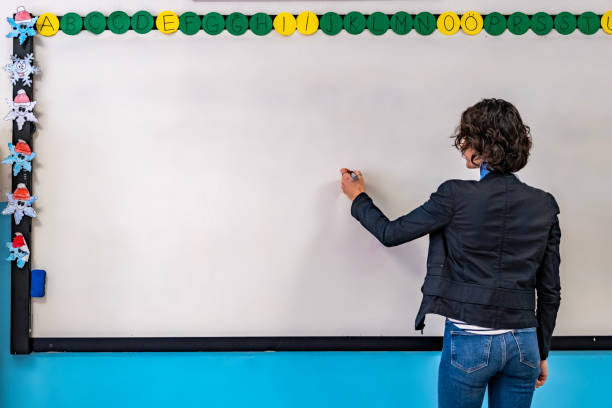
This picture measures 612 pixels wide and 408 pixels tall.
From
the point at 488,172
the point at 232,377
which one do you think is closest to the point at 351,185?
→ the point at 488,172

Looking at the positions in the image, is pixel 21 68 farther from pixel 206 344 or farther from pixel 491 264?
pixel 491 264

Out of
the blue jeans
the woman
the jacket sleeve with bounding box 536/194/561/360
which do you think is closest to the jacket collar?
the woman

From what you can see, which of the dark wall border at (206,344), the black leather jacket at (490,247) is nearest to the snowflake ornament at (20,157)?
the dark wall border at (206,344)

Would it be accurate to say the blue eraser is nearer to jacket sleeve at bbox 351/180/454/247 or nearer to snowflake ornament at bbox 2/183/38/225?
snowflake ornament at bbox 2/183/38/225

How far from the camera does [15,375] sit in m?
1.40

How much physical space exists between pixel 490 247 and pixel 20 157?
4.19 ft

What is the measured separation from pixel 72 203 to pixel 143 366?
1.69 feet

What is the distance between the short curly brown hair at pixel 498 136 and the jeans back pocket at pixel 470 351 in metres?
0.36

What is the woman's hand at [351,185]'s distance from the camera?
1330 millimetres

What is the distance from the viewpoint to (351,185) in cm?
134

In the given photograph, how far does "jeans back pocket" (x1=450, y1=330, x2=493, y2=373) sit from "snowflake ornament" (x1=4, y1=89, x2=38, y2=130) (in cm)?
127

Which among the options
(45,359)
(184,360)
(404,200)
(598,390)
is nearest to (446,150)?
(404,200)

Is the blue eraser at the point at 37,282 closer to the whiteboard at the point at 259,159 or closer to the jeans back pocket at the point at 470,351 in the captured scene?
the whiteboard at the point at 259,159

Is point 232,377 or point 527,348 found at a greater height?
point 527,348
